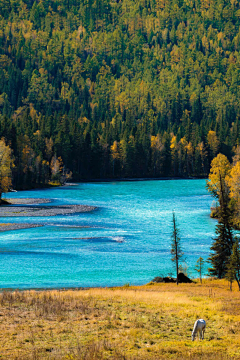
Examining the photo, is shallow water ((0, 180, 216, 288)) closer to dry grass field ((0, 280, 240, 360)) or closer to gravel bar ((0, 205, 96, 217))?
Result: gravel bar ((0, 205, 96, 217))

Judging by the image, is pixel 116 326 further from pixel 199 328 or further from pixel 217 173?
pixel 217 173

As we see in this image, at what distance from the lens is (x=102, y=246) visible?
65812 mm

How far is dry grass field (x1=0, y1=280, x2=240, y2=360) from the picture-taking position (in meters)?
20.5

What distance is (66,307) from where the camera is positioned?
97.6ft

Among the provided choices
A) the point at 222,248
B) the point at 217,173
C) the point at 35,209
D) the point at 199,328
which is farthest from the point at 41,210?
the point at 199,328

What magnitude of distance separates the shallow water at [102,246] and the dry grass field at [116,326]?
48.4 ft

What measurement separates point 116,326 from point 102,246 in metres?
40.7

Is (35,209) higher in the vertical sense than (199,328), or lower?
lower

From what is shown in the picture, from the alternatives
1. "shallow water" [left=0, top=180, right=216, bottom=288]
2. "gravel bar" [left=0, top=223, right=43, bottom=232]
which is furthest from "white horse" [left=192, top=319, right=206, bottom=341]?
"gravel bar" [left=0, top=223, right=43, bottom=232]

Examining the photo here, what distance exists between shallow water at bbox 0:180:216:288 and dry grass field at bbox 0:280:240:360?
48.4ft

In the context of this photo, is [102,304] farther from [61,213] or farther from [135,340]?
[61,213]

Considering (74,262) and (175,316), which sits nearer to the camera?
(175,316)

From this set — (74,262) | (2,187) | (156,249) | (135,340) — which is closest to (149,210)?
(2,187)

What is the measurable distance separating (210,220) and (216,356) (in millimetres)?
70926
